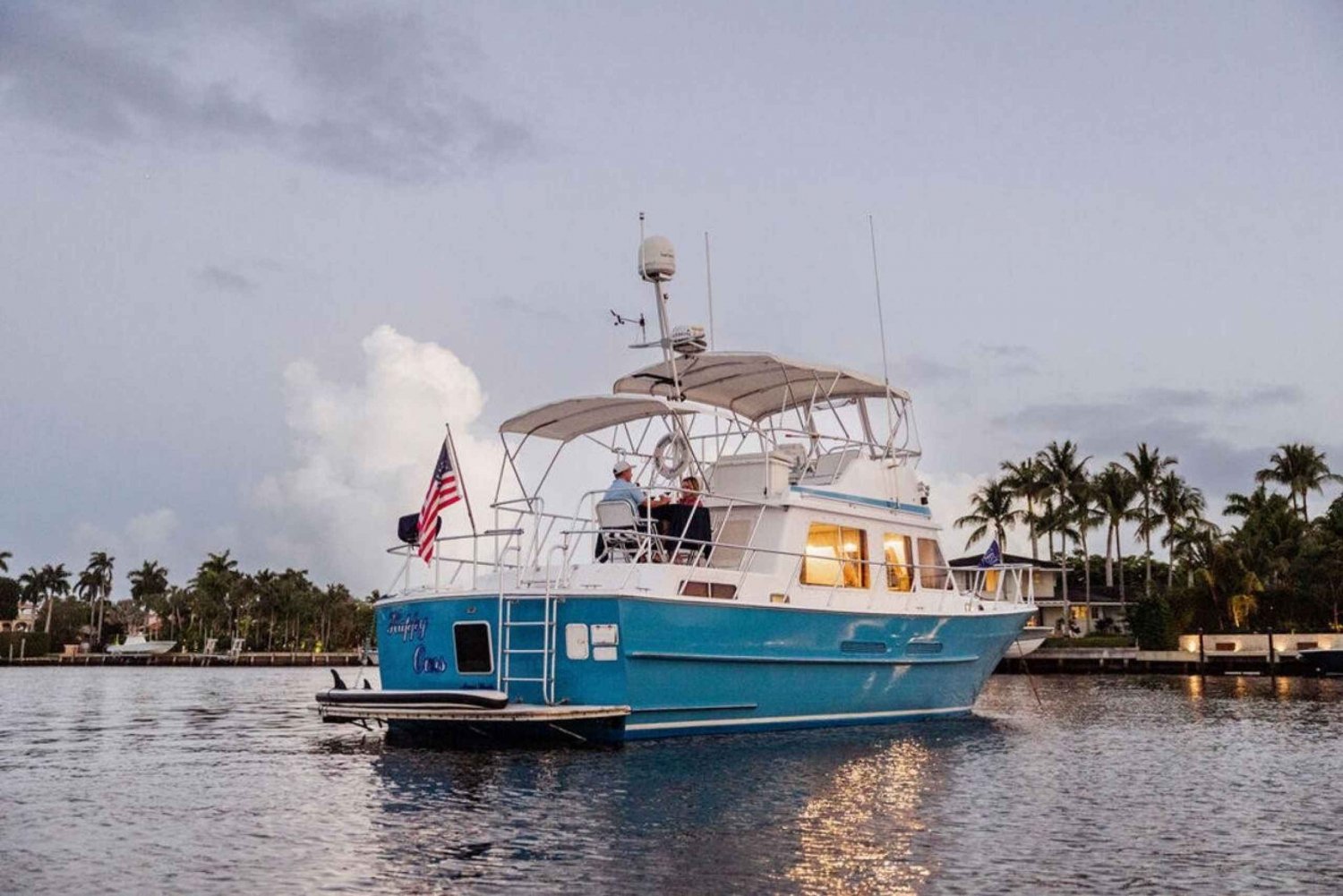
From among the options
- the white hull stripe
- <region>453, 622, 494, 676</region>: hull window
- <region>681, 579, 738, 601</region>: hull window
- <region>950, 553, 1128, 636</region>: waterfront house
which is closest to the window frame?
<region>681, 579, 738, 601</region>: hull window

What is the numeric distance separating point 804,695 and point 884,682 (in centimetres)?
206

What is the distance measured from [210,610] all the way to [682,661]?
10555cm

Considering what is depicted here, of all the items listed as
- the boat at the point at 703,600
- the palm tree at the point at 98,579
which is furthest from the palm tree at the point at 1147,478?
the palm tree at the point at 98,579

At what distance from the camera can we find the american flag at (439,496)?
54.7ft

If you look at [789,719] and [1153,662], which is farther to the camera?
[1153,662]

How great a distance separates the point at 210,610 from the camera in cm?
11181

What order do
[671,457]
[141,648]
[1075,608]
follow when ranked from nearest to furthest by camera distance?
[671,457]
[1075,608]
[141,648]

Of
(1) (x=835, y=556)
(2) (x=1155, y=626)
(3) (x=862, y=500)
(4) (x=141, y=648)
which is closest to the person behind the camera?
(1) (x=835, y=556)

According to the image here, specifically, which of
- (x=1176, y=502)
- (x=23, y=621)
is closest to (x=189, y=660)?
(x=23, y=621)

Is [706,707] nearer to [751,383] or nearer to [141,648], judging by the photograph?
[751,383]

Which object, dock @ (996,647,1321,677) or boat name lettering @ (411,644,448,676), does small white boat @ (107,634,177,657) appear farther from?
boat name lettering @ (411,644,448,676)

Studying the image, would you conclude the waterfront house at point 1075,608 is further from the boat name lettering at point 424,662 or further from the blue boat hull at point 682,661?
the boat name lettering at point 424,662

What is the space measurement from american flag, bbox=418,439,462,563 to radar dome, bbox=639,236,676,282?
4.48 m

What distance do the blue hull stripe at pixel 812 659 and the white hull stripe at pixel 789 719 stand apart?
0.77m
